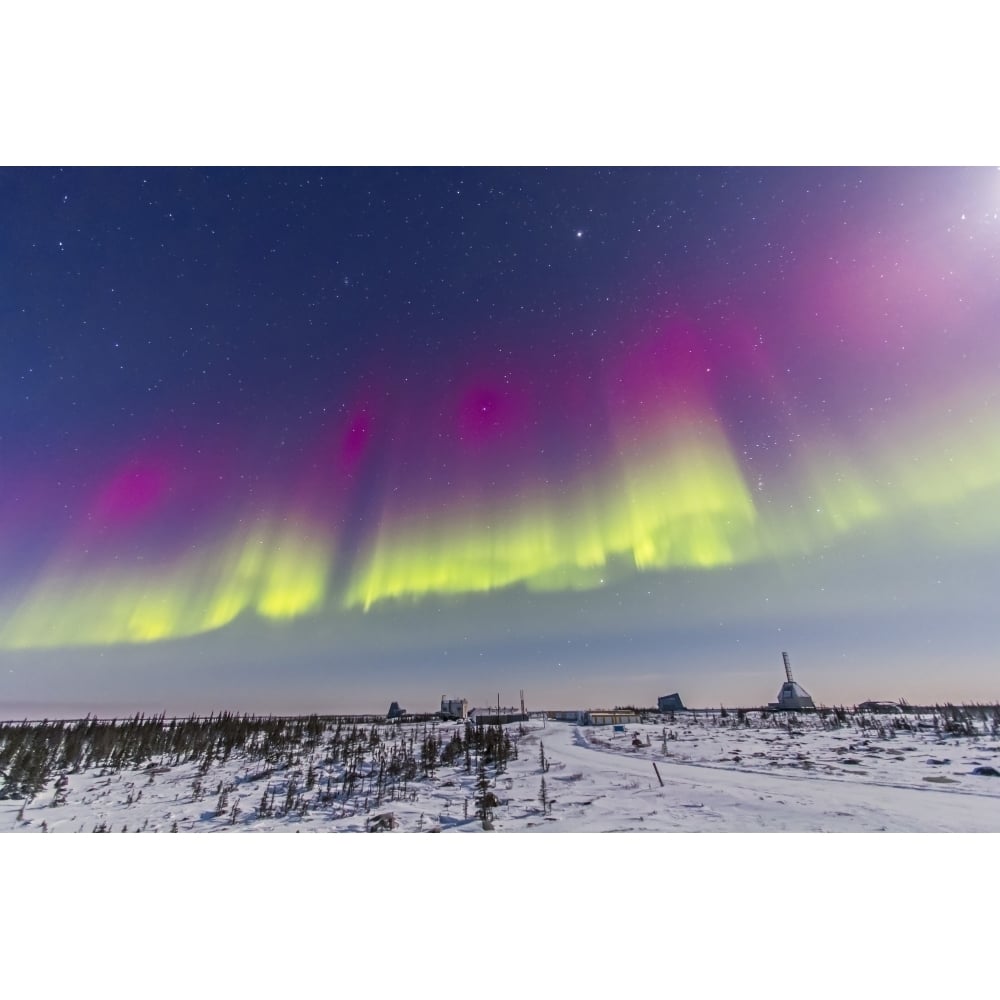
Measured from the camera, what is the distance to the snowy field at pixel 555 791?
30.7ft

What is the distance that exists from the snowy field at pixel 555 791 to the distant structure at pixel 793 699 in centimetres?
3191

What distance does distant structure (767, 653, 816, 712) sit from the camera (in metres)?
49.1

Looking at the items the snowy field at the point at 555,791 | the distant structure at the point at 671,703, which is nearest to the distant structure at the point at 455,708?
the distant structure at the point at 671,703

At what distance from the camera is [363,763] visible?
17938mm

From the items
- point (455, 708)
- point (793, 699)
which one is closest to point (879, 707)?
point (793, 699)

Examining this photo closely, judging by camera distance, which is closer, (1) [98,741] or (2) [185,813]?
(2) [185,813]

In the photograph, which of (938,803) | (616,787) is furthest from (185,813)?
(938,803)

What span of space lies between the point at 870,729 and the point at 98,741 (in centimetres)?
3928

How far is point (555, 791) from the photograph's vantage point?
12.0 meters

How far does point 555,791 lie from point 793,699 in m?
48.5

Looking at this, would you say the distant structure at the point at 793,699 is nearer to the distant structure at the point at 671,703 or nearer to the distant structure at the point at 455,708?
the distant structure at the point at 671,703

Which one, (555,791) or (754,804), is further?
(555,791)

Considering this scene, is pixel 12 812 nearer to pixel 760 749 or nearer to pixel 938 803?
pixel 938 803

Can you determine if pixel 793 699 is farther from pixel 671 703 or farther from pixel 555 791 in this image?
pixel 555 791
